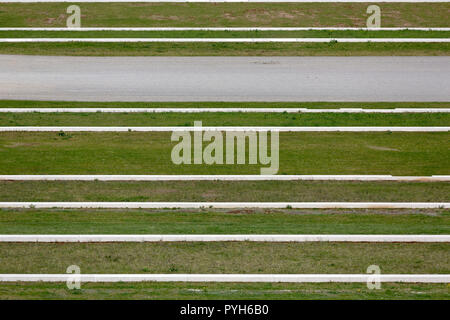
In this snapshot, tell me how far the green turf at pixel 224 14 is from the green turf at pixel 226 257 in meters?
13.1

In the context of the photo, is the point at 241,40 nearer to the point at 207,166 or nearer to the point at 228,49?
the point at 228,49

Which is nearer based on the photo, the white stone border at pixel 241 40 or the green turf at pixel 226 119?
the green turf at pixel 226 119

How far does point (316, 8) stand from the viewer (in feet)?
77.0

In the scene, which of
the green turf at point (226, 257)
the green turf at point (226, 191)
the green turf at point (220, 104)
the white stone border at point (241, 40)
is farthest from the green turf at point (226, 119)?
the green turf at point (226, 257)

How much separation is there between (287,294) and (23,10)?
1825cm

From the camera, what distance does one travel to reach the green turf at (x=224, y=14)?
22.3 m

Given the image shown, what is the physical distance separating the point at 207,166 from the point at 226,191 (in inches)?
57.7

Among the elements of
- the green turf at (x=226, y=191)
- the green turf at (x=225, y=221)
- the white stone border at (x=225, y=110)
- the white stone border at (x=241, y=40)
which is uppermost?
the white stone border at (x=241, y=40)

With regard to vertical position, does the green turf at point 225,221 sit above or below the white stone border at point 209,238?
above

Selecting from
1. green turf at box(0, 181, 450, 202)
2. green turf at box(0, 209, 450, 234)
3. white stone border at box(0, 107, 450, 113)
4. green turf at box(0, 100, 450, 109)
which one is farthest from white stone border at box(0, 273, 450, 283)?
green turf at box(0, 100, 450, 109)

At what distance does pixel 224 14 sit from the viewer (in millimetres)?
23016

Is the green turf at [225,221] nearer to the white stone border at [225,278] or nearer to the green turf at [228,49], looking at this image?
the white stone border at [225,278]

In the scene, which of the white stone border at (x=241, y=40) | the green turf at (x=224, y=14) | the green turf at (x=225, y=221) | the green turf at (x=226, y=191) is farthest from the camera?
the green turf at (x=224, y=14)

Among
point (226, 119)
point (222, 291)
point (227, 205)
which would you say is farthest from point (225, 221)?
point (226, 119)
